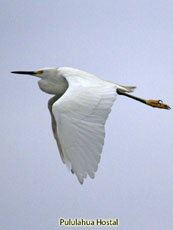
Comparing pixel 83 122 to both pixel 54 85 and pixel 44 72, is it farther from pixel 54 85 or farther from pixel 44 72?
pixel 44 72

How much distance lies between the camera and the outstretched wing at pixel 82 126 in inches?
332

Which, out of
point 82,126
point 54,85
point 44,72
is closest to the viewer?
point 82,126

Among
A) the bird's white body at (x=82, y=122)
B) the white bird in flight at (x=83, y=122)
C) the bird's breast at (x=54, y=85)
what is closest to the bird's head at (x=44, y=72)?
the bird's breast at (x=54, y=85)

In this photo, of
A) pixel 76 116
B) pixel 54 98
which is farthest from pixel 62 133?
pixel 54 98

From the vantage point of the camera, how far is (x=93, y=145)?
8.40m

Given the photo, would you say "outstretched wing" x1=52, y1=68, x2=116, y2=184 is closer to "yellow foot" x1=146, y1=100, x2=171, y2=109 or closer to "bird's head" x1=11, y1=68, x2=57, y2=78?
"bird's head" x1=11, y1=68, x2=57, y2=78

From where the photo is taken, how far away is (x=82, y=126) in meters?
8.71

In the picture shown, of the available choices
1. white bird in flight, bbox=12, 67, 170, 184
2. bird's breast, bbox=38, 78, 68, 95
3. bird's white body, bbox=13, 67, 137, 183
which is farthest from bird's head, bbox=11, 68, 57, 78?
bird's white body, bbox=13, 67, 137, 183

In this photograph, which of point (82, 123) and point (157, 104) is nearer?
point (82, 123)

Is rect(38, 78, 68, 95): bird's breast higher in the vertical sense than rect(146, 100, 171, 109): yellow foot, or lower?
higher

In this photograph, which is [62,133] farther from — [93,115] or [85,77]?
[85,77]

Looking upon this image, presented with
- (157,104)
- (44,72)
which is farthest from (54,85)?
(157,104)

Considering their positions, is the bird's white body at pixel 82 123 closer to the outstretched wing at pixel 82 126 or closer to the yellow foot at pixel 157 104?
the outstretched wing at pixel 82 126

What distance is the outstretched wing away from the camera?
8430mm
